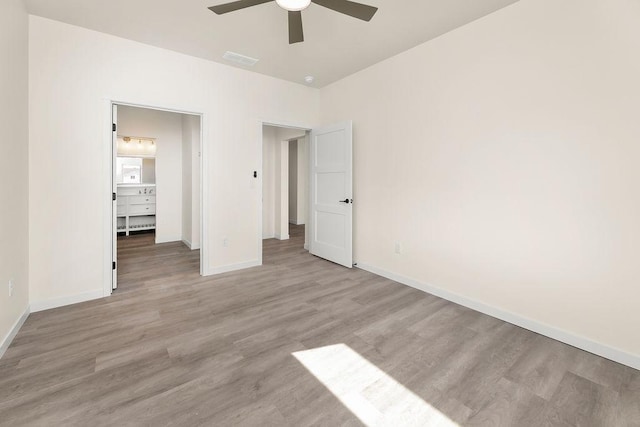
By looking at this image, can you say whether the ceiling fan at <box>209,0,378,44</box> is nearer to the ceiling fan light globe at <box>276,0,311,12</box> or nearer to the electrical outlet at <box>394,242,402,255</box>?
the ceiling fan light globe at <box>276,0,311,12</box>

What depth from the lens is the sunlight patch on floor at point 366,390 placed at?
5.05ft

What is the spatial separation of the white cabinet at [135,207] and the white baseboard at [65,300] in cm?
391

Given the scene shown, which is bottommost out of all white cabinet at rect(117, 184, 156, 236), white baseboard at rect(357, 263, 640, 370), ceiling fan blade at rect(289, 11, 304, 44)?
white baseboard at rect(357, 263, 640, 370)

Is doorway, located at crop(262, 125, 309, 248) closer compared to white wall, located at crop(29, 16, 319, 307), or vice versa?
white wall, located at crop(29, 16, 319, 307)

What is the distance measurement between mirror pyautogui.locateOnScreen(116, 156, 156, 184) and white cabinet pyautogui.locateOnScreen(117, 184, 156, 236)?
0.47 m

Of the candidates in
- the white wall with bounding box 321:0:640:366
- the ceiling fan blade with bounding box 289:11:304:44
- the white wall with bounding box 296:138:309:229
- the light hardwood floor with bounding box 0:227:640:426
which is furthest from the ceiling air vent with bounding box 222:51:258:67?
the white wall with bounding box 296:138:309:229

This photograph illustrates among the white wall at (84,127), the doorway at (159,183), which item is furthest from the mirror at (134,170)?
the white wall at (84,127)

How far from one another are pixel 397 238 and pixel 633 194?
210 centimetres

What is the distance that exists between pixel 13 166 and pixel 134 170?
5.03 m

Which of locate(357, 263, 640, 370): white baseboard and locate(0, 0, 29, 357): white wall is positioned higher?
locate(0, 0, 29, 357): white wall

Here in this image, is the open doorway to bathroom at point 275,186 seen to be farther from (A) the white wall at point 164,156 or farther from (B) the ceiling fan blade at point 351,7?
(B) the ceiling fan blade at point 351,7

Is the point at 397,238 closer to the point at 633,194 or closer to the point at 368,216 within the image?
the point at 368,216

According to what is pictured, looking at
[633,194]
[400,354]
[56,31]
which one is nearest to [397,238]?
[400,354]

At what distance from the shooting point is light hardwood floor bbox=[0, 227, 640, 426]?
1564 millimetres
